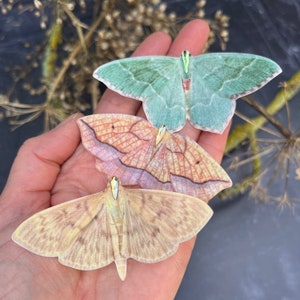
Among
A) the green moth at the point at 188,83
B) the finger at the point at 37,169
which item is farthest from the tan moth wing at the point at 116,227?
the green moth at the point at 188,83

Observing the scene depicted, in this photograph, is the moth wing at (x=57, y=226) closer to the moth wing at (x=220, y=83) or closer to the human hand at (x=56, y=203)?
the human hand at (x=56, y=203)

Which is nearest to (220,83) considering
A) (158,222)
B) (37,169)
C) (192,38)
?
(192,38)

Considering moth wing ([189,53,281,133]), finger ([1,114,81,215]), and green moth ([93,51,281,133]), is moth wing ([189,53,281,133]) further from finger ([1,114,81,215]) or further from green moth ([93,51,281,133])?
finger ([1,114,81,215])

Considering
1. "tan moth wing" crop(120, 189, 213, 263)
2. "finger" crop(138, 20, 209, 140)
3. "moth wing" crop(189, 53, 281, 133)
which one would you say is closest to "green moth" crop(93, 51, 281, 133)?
"moth wing" crop(189, 53, 281, 133)

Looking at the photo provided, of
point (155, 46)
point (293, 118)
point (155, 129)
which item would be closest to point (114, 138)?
point (155, 129)

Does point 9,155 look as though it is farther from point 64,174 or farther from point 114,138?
point 114,138

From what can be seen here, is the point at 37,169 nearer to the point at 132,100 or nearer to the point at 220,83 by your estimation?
the point at 132,100
